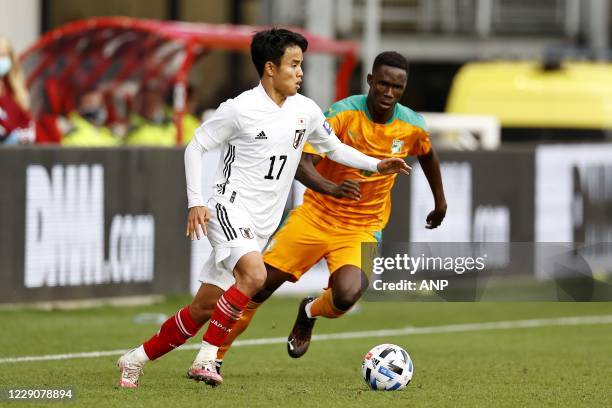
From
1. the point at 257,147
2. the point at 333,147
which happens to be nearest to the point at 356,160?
the point at 333,147

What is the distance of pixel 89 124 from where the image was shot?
17.1m

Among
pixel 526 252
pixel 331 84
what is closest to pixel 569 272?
pixel 526 252

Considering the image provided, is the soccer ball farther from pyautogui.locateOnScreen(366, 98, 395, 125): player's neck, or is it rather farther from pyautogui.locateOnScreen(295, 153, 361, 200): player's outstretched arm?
pyautogui.locateOnScreen(366, 98, 395, 125): player's neck

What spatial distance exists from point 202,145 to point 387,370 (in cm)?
169

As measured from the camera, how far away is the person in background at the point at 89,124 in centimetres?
1653

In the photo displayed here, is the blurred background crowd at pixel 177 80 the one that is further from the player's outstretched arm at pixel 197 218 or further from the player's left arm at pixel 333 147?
the player's outstretched arm at pixel 197 218

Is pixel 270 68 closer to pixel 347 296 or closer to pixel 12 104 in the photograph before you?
pixel 347 296

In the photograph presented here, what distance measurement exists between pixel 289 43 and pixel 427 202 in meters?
8.25

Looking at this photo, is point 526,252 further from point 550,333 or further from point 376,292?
point 376,292

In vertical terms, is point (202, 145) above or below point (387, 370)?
above

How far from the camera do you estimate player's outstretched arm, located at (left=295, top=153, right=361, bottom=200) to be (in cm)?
910

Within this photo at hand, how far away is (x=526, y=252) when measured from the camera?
725 inches

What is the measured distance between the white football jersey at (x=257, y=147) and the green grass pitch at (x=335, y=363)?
107 cm

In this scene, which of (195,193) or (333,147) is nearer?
(195,193)
